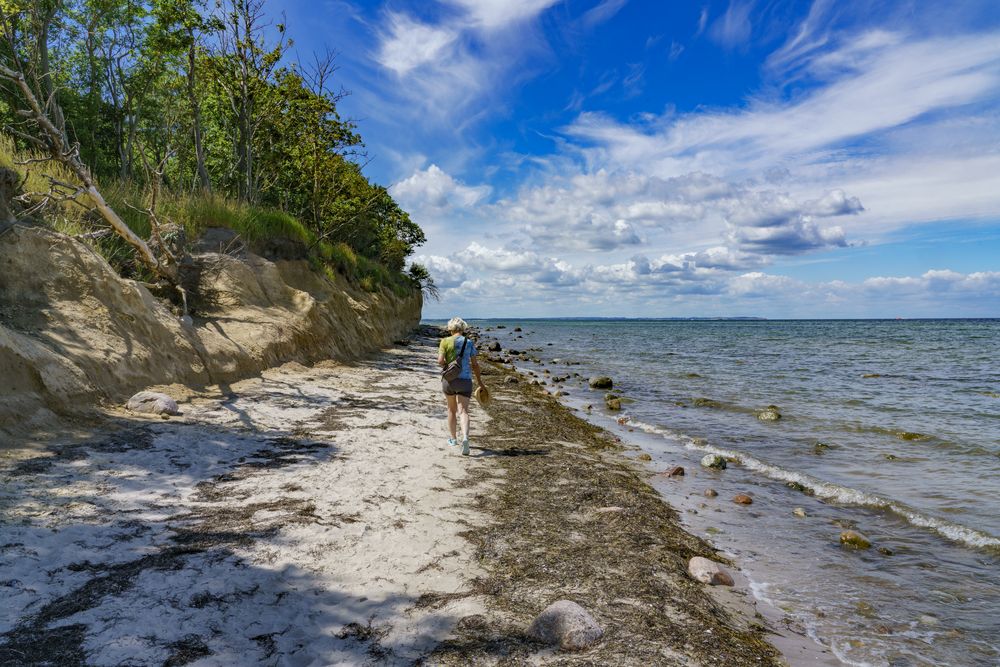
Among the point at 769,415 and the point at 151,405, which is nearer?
the point at 151,405

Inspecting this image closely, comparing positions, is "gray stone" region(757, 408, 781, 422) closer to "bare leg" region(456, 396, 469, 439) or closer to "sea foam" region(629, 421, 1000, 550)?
"sea foam" region(629, 421, 1000, 550)

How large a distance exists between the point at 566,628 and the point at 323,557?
2.15 meters

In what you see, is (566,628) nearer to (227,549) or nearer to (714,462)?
(227,549)

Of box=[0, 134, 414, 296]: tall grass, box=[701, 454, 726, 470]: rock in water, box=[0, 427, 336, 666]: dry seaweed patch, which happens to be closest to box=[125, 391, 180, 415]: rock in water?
box=[0, 427, 336, 666]: dry seaweed patch

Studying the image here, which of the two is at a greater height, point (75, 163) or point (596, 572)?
point (75, 163)

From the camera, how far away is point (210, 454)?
263 inches

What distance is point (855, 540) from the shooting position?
20.8ft

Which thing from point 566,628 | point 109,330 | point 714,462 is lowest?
point 714,462

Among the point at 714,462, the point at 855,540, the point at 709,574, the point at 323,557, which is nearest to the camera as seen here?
the point at 323,557

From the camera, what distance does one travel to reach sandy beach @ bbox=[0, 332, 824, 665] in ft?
10.9

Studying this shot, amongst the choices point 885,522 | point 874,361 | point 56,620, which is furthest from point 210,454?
point 874,361

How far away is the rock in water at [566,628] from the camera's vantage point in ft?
11.7

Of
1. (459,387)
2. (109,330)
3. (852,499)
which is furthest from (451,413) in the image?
(852,499)

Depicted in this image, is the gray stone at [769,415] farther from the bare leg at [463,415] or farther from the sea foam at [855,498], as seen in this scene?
the bare leg at [463,415]
